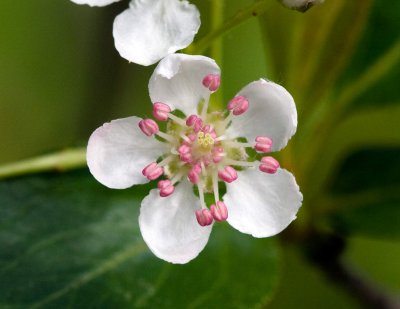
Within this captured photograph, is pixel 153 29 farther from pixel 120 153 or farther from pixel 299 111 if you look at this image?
pixel 299 111

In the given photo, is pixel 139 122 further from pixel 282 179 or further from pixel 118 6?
pixel 118 6

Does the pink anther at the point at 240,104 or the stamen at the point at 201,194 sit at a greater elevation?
the pink anther at the point at 240,104

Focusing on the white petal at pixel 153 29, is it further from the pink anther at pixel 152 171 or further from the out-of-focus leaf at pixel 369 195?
the out-of-focus leaf at pixel 369 195

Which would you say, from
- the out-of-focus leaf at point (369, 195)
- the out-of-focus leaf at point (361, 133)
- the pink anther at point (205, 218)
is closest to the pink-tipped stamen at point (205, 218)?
the pink anther at point (205, 218)

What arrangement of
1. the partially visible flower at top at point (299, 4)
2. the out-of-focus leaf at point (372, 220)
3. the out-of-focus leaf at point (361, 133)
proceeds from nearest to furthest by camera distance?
the partially visible flower at top at point (299, 4) → the out-of-focus leaf at point (372, 220) → the out-of-focus leaf at point (361, 133)

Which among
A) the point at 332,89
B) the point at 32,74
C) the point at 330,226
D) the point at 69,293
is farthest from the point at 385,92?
the point at 32,74

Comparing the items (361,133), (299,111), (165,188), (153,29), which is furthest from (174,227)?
(361,133)
